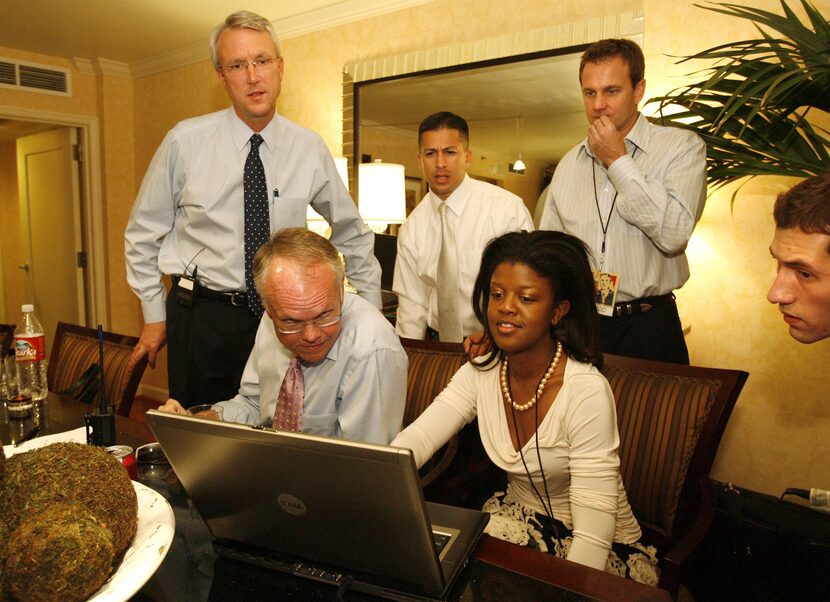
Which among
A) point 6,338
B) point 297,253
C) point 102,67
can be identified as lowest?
point 6,338

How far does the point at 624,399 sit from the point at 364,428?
24.6 inches

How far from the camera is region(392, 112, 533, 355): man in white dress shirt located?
2.63m

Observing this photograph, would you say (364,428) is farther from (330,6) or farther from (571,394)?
(330,6)

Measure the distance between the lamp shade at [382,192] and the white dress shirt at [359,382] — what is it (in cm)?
176

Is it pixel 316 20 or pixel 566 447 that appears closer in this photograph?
pixel 566 447

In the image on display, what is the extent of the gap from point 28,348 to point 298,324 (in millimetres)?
1023

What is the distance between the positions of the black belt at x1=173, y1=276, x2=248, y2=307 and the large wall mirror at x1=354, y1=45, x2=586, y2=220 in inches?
57.2

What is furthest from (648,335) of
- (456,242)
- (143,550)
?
(143,550)

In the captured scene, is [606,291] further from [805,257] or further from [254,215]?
[254,215]

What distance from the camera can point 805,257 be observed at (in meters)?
1.05

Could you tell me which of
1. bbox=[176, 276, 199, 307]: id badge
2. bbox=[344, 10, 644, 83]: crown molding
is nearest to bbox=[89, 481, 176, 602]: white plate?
bbox=[176, 276, 199, 307]: id badge

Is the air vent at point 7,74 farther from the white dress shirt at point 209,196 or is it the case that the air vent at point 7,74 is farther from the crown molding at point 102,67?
the white dress shirt at point 209,196

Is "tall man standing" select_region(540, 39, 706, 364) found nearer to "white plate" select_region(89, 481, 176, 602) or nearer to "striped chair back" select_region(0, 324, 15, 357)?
"white plate" select_region(89, 481, 176, 602)

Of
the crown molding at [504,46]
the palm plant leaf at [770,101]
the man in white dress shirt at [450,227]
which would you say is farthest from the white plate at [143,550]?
the crown molding at [504,46]
